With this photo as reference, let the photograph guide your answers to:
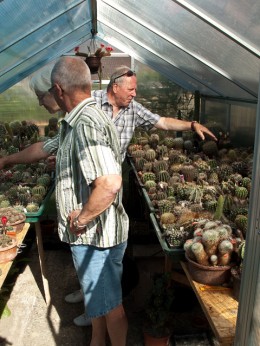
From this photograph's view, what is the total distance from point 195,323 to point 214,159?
1778 mm

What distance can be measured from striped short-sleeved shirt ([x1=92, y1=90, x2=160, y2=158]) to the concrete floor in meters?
1.43

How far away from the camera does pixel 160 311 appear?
8.09 feet

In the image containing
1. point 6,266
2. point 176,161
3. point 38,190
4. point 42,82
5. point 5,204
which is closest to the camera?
point 6,266

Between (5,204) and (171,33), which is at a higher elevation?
(171,33)

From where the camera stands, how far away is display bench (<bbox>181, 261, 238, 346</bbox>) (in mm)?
1486

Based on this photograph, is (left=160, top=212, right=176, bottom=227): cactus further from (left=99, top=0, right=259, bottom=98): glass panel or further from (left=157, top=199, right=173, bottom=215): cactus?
(left=99, top=0, right=259, bottom=98): glass panel

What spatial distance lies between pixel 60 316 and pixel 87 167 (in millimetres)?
1850

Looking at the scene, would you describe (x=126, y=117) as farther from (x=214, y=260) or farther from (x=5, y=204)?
(x=214, y=260)

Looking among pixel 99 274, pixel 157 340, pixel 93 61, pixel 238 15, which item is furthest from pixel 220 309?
pixel 93 61

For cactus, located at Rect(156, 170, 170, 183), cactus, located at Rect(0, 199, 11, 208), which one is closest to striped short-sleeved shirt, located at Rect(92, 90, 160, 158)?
cactus, located at Rect(156, 170, 170, 183)

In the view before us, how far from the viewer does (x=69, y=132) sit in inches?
78.1

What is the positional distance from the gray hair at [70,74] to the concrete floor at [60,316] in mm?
1969

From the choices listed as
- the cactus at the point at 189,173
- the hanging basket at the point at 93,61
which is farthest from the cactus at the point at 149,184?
the hanging basket at the point at 93,61

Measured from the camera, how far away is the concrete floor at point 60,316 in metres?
2.76
